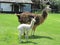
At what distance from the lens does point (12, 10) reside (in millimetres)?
59531

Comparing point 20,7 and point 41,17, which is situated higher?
point 41,17

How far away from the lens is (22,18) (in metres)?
15.6

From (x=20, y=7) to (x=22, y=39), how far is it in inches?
1835

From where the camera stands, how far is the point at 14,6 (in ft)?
198

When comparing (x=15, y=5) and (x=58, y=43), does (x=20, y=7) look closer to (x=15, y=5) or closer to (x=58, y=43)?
(x=15, y=5)

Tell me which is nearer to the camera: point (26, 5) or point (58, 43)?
point (58, 43)

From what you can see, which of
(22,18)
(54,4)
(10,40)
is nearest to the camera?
(10,40)

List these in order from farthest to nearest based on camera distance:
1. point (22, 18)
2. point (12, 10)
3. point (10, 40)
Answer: point (12, 10) → point (22, 18) → point (10, 40)

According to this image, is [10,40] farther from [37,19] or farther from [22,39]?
[37,19]

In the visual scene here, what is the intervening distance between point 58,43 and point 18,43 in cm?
214

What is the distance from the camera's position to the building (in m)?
59.1

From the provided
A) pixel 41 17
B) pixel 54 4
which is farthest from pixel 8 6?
pixel 41 17

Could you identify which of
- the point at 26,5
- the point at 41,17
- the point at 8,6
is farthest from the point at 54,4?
the point at 41,17

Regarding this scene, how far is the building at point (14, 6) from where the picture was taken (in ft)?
194
